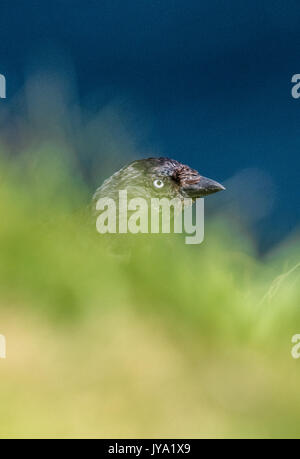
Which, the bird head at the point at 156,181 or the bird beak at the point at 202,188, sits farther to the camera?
the bird head at the point at 156,181

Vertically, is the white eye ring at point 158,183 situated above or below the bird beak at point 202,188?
above

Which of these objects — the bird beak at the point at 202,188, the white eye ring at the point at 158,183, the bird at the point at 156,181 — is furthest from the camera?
the white eye ring at the point at 158,183

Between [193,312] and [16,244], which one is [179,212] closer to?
[193,312]

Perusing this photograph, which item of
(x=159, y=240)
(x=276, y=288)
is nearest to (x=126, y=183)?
(x=159, y=240)

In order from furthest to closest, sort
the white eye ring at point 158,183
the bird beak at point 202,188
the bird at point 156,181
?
the white eye ring at point 158,183 < the bird at point 156,181 < the bird beak at point 202,188

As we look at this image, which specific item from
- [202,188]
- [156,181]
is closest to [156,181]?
[156,181]

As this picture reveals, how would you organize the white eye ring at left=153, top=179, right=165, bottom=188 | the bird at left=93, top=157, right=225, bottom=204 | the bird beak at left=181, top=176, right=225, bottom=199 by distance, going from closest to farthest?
the bird beak at left=181, top=176, right=225, bottom=199, the bird at left=93, top=157, right=225, bottom=204, the white eye ring at left=153, top=179, right=165, bottom=188
